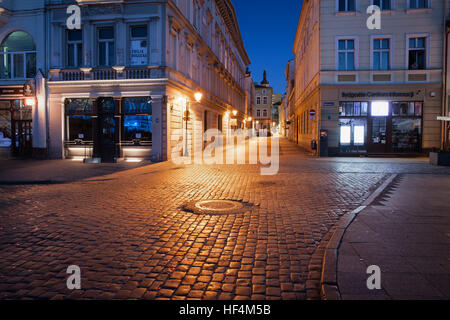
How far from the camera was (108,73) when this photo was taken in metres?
18.3

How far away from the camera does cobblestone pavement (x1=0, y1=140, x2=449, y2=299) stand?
3.49m

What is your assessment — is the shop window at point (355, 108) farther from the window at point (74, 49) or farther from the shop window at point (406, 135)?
the window at point (74, 49)

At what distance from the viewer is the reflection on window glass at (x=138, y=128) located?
18.4 meters

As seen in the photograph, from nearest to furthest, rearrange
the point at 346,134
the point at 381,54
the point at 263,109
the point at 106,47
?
the point at 106,47
the point at 381,54
the point at 346,134
the point at 263,109

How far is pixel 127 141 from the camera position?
18.7 metres

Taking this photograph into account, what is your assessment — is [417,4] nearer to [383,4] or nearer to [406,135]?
[383,4]

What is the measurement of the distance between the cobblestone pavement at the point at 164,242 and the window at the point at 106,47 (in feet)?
36.3

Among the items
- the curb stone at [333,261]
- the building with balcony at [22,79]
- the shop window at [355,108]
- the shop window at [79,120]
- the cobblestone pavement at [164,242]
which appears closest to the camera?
the curb stone at [333,261]

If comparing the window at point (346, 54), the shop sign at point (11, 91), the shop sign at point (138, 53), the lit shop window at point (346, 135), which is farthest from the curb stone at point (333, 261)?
the shop sign at point (11, 91)

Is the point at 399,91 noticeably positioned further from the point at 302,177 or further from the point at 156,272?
the point at 156,272

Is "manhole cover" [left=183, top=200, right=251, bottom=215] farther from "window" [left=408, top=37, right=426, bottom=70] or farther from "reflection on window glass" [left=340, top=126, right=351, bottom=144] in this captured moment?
"window" [left=408, top=37, right=426, bottom=70]

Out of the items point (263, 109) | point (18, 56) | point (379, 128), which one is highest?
point (263, 109)

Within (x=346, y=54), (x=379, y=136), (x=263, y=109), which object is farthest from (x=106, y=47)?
(x=263, y=109)

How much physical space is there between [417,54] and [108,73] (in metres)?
19.0
